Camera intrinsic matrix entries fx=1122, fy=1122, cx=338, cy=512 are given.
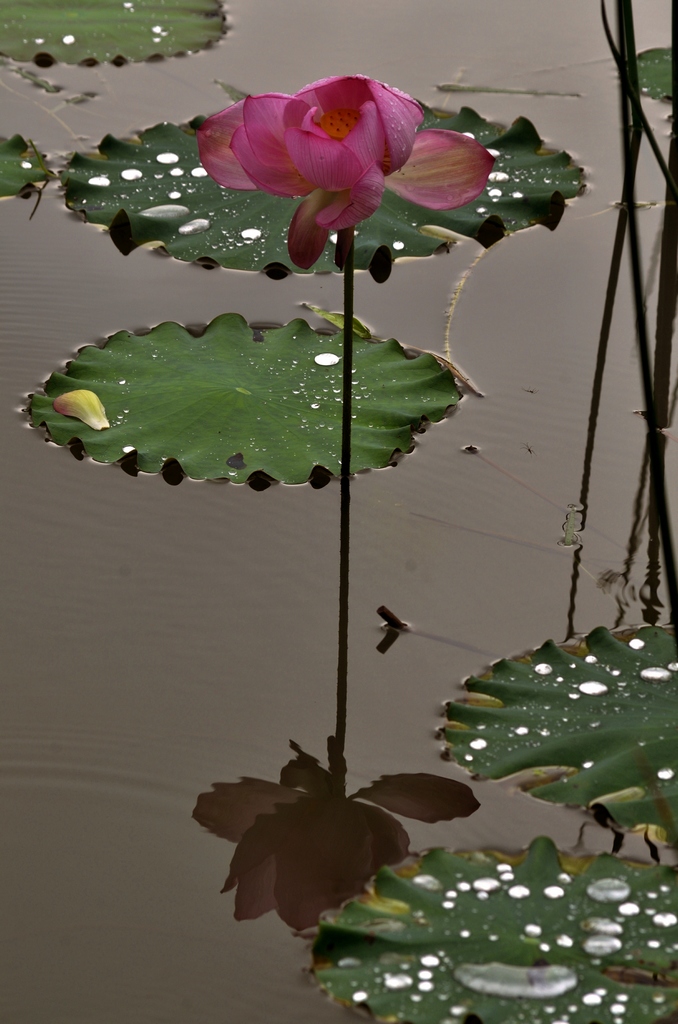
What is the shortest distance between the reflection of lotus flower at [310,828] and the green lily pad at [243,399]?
0.50 m

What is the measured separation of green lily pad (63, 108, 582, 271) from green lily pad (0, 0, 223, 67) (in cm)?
58

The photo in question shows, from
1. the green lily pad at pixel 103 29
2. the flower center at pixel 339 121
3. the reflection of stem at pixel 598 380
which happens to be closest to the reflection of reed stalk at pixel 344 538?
the flower center at pixel 339 121

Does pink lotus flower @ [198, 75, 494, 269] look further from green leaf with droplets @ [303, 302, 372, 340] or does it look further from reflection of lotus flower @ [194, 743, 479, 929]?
reflection of lotus flower @ [194, 743, 479, 929]

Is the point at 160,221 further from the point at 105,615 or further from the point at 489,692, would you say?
the point at 489,692

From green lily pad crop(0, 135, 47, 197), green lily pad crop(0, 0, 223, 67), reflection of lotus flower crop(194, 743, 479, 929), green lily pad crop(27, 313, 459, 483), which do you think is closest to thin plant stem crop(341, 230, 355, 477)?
green lily pad crop(27, 313, 459, 483)

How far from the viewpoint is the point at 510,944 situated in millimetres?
926

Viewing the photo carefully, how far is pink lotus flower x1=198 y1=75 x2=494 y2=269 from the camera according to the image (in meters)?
1.25

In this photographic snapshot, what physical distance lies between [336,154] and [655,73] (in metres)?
1.63

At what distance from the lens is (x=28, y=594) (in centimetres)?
136

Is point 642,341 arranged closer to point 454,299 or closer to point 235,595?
point 235,595

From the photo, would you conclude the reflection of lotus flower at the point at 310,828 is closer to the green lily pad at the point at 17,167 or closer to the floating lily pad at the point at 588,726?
the floating lily pad at the point at 588,726

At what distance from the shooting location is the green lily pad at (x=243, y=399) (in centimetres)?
156

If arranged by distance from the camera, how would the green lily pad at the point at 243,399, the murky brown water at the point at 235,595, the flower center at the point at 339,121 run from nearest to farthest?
the murky brown water at the point at 235,595 → the flower center at the point at 339,121 → the green lily pad at the point at 243,399

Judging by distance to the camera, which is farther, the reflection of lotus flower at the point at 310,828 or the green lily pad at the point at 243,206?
the green lily pad at the point at 243,206
